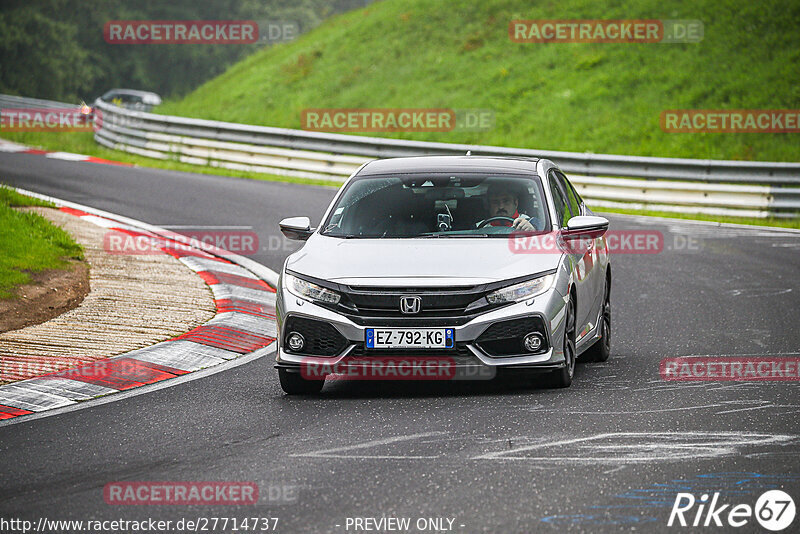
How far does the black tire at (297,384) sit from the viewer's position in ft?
26.9

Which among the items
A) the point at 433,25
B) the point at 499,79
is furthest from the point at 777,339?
the point at 433,25

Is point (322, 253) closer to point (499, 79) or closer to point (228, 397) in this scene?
point (228, 397)

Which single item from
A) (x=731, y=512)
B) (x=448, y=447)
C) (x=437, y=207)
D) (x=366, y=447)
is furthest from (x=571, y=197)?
(x=731, y=512)

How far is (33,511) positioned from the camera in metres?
5.44

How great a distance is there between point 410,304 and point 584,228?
64.0 inches

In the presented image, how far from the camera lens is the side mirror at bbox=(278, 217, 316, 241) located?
8836 mm

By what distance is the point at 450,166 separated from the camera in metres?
9.38

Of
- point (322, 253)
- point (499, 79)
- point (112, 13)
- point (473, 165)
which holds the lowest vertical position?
point (322, 253)

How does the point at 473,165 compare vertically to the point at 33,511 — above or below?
above

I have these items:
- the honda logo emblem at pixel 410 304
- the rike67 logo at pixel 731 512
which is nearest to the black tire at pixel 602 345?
the honda logo emblem at pixel 410 304

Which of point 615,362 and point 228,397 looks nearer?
point 228,397

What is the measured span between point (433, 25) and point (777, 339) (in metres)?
31.3

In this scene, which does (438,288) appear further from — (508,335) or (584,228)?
(584,228)

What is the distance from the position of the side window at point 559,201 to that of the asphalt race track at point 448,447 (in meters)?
1.21
